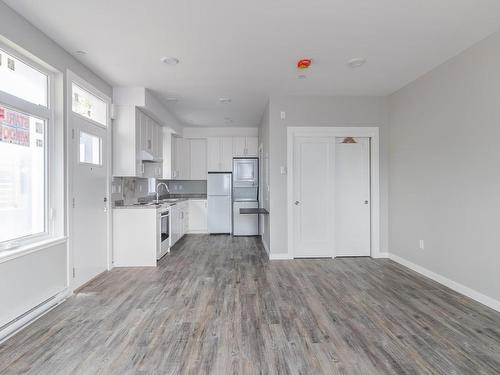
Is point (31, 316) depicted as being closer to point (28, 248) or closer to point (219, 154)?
point (28, 248)

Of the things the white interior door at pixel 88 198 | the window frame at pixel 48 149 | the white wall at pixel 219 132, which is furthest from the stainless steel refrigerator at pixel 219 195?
the window frame at pixel 48 149

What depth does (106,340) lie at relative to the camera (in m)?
2.18

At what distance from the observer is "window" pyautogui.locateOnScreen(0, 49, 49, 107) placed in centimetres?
235

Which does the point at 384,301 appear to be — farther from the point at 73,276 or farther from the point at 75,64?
the point at 75,64

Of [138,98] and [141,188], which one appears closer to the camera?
[138,98]

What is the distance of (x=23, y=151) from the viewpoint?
2.58 meters

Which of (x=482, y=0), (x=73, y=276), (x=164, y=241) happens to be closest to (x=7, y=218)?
(x=73, y=276)

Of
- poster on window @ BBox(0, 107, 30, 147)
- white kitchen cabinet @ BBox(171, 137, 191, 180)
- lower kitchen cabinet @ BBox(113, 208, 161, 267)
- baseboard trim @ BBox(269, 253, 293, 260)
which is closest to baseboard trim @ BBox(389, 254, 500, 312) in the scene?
baseboard trim @ BBox(269, 253, 293, 260)

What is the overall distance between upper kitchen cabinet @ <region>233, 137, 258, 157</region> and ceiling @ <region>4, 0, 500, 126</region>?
9.60 feet

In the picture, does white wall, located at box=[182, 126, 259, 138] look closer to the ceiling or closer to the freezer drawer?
the freezer drawer

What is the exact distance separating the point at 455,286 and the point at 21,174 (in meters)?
4.62

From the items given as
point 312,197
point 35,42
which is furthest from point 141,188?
point 312,197

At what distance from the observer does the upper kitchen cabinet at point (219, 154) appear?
275 inches

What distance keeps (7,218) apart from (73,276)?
105cm
